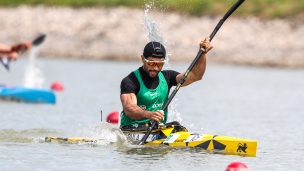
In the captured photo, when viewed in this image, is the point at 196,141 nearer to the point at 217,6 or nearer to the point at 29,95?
the point at 29,95

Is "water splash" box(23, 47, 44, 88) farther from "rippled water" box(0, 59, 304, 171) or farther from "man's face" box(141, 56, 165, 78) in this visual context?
"man's face" box(141, 56, 165, 78)

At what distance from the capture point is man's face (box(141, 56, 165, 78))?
46.7 feet

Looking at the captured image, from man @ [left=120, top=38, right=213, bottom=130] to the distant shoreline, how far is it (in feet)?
100

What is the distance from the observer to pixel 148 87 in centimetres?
1446

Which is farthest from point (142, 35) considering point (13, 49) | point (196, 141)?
point (196, 141)

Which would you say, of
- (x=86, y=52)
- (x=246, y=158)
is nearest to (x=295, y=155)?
(x=246, y=158)

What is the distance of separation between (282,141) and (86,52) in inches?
1321

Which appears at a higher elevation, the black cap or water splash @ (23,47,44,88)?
water splash @ (23,47,44,88)

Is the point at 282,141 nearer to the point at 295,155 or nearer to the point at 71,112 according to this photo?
the point at 295,155

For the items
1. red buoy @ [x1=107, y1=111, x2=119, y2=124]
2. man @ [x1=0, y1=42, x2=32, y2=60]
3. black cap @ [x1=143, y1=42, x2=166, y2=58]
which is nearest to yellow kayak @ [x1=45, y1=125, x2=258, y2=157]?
black cap @ [x1=143, y1=42, x2=166, y2=58]

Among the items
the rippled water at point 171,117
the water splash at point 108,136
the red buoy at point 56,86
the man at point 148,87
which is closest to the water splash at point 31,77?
the rippled water at point 171,117

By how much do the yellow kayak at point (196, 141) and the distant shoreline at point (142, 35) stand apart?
3099cm

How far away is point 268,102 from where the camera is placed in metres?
26.6

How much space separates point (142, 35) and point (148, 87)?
34.6 metres
